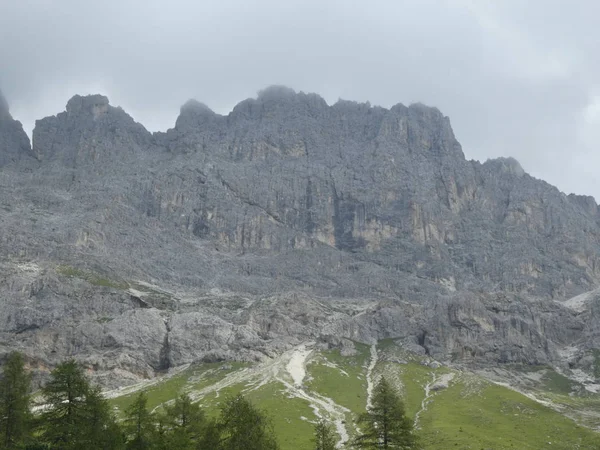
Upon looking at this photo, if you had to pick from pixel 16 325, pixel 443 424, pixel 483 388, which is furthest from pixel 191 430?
pixel 16 325

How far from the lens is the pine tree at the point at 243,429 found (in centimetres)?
4819

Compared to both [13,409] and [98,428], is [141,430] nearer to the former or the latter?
[98,428]

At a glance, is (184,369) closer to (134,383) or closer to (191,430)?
(134,383)

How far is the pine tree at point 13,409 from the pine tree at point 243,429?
1803 cm

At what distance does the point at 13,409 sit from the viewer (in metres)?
53.8

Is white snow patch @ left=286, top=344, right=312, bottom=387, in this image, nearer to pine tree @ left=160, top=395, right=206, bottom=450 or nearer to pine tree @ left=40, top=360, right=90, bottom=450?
pine tree @ left=160, top=395, right=206, bottom=450

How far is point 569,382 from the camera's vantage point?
188500 mm

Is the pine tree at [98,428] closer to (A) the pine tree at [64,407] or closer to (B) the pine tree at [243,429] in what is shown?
(A) the pine tree at [64,407]

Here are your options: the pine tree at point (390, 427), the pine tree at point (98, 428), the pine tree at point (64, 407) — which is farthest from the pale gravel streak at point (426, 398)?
the pine tree at point (64, 407)

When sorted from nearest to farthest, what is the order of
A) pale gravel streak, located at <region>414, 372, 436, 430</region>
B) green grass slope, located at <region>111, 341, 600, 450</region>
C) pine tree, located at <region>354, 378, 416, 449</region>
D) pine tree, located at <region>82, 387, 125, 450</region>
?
pine tree, located at <region>82, 387, 125, 450</region> < pine tree, located at <region>354, 378, 416, 449</region> < green grass slope, located at <region>111, 341, 600, 450</region> < pale gravel streak, located at <region>414, 372, 436, 430</region>

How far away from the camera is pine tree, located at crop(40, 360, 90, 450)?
52219 millimetres

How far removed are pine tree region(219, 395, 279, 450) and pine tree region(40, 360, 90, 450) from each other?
12670mm

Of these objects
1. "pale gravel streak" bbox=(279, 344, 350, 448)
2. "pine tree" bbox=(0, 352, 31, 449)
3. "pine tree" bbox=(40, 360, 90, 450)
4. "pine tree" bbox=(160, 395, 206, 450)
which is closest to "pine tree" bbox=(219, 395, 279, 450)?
"pine tree" bbox=(160, 395, 206, 450)

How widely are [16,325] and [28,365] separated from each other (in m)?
30.4
